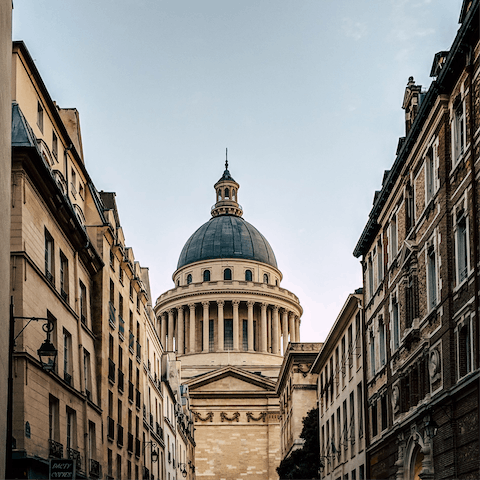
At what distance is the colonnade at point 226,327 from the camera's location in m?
132

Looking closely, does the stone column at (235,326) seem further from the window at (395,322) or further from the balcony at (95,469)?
the balcony at (95,469)

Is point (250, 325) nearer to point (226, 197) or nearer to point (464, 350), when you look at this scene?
point (226, 197)

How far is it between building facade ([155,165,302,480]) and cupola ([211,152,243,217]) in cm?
223

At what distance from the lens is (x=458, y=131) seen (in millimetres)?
28453

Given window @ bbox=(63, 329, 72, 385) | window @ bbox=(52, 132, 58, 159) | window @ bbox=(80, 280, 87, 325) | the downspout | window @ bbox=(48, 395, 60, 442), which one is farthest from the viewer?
window @ bbox=(80, 280, 87, 325)

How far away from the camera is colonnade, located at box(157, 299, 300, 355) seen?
434ft

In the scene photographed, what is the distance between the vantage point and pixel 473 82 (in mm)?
26359

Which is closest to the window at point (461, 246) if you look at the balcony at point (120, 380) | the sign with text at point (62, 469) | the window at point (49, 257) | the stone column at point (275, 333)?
the sign with text at point (62, 469)

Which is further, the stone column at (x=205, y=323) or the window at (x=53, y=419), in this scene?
the stone column at (x=205, y=323)

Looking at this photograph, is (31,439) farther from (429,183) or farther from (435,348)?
(429,183)

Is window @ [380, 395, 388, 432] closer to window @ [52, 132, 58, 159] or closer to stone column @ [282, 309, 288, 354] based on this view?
window @ [52, 132, 58, 159]

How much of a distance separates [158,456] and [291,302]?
82132 mm

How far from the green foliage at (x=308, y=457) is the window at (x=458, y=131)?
4047 cm

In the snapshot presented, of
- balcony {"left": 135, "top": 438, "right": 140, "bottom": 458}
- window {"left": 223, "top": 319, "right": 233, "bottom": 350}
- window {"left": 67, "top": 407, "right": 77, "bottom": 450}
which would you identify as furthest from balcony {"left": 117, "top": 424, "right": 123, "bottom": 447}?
window {"left": 223, "top": 319, "right": 233, "bottom": 350}
